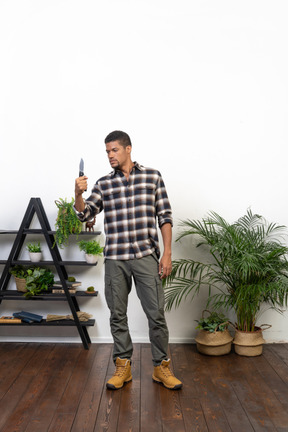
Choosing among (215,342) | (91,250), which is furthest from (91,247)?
(215,342)

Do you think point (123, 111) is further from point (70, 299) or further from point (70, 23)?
point (70, 299)

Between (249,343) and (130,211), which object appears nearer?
(130,211)

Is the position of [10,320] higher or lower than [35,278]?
lower

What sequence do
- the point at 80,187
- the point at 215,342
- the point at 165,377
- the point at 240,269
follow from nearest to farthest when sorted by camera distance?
the point at 80,187, the point at 165,377, the point at 240,269, the point at 215,342

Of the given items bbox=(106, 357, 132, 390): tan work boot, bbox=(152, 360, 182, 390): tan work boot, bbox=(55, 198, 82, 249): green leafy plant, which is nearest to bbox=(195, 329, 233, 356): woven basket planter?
bbox=(152, 360, 182, 390): tan work boot

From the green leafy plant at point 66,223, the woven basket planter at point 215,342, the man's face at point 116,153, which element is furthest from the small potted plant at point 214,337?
the man's face at point 116,153

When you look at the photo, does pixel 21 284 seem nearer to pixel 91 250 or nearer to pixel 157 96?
pixel 91 250

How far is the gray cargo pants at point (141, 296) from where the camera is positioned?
2.90 meters

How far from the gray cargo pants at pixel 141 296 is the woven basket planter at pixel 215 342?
0.67 meters

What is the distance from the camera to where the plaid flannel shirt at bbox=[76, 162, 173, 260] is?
2.92 meters

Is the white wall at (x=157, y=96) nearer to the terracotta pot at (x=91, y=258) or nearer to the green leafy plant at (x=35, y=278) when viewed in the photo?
the terracotta pot at (x=91, y=258)

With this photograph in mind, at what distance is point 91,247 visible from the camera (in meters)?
3.69

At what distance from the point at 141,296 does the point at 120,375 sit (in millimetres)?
484

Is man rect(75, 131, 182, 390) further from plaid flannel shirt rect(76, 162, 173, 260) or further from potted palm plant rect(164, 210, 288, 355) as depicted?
potted palm plant rect(164, 210, 288, 355)
